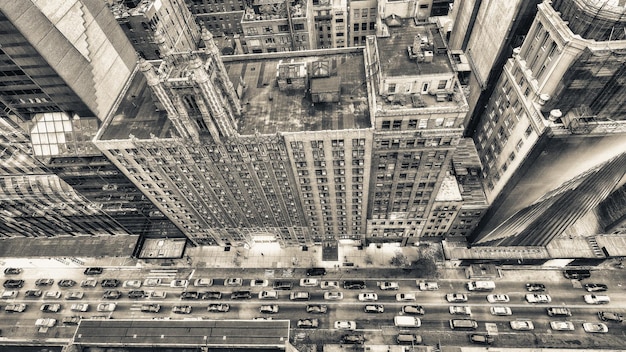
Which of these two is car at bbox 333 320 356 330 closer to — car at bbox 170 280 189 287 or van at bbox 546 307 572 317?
car at bbox 170 280 189 287

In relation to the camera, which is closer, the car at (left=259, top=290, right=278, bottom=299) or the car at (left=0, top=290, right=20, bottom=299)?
the car at (left=259, top=290, right=278, bottom=299)

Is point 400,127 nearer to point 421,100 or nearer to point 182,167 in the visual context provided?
point 421,100

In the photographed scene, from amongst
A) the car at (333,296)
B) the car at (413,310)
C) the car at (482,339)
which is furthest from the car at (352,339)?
the car at (482,339)

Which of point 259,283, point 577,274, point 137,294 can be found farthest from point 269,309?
point 577,274

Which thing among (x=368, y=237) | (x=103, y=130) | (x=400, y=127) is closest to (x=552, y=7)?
(x=400, y=127)

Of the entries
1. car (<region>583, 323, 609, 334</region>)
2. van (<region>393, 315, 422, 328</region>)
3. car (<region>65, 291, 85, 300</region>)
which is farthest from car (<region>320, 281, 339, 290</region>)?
car (<region>65, 291, 85, 300</region>)
